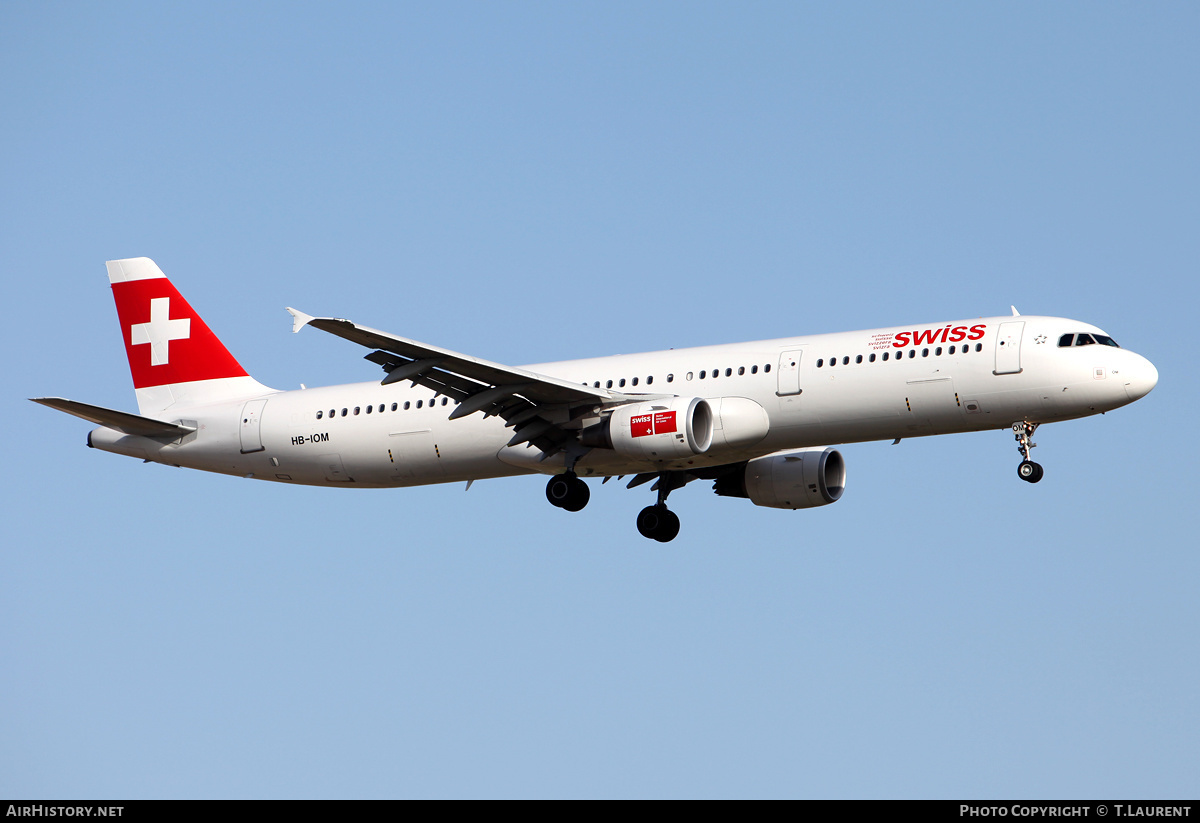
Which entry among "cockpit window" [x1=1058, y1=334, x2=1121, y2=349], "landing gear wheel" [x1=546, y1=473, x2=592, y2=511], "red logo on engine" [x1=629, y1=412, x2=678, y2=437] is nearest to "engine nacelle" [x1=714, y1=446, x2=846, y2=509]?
"landing gear wheel" [x1=546, y1=473, x2=592, y2=511]

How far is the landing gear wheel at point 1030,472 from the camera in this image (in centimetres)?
3506

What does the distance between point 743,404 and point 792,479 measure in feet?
20.5

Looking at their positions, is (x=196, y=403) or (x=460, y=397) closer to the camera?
(x=460, y=397)

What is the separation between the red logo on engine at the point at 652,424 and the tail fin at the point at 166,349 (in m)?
13.2

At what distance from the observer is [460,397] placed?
37562 mm

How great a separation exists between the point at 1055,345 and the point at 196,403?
2447 cm

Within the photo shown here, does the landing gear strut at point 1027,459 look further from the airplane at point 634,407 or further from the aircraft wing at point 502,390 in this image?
the aircraft wing at point 502,390

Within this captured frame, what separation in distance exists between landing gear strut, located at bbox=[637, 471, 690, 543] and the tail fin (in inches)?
470

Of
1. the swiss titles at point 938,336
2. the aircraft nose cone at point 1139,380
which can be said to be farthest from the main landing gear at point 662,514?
the aircraft nose cone at point 1139,380
